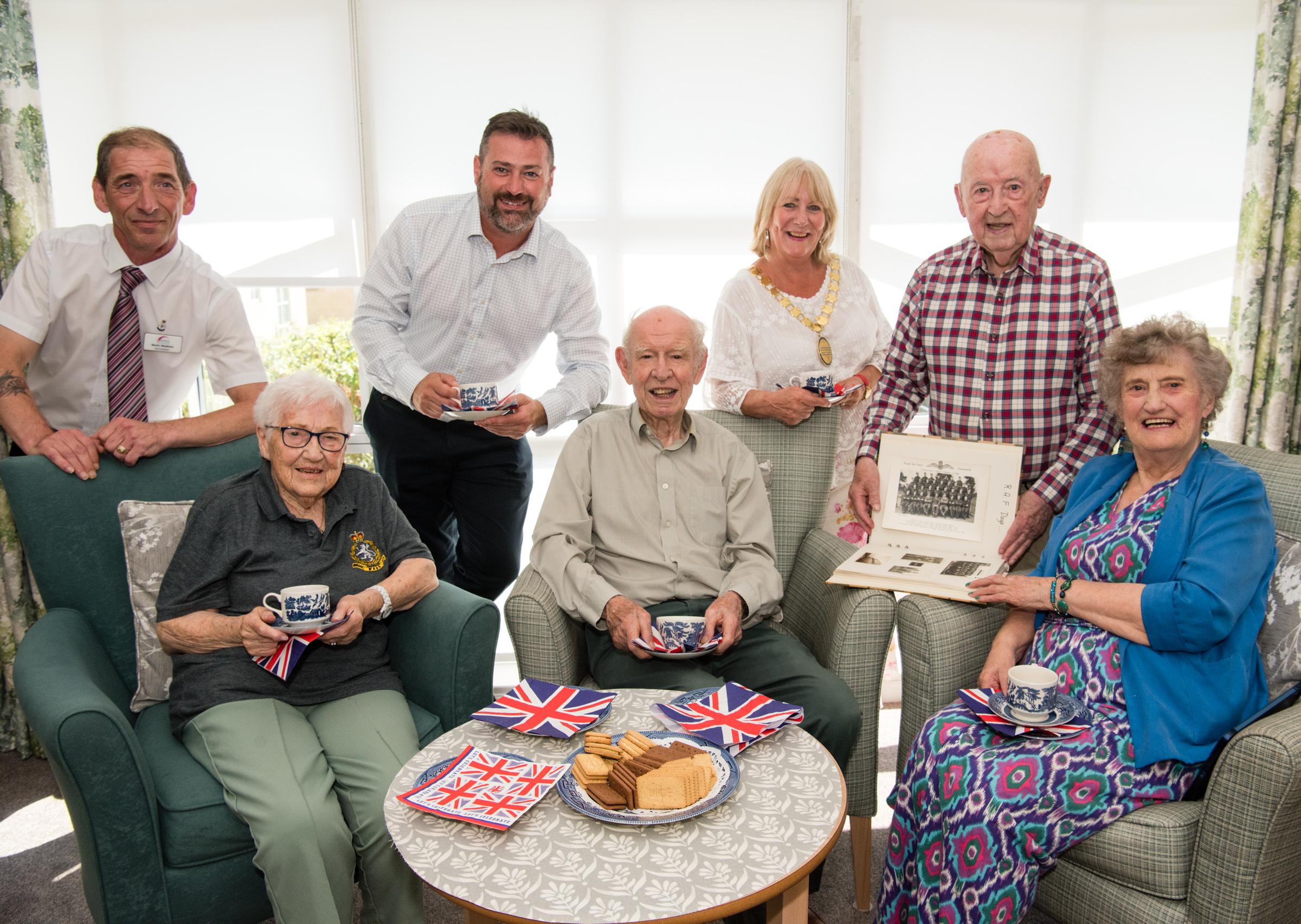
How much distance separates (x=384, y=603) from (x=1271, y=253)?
11.3ft

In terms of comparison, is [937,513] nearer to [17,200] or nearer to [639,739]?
[639,739]

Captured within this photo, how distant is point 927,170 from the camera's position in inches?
144

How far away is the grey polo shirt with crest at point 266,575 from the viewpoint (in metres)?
1.93

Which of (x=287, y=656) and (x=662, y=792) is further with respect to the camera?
(x=287, y=656)

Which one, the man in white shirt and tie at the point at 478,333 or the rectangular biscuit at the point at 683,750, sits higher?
the man in white shirt and tie at the point at 478,333

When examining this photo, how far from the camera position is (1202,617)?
68.2 inches

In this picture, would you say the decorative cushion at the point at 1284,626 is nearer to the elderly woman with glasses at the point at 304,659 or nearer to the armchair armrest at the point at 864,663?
the armchair armrest at the point at 864,663

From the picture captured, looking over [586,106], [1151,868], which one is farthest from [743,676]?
[586,106]

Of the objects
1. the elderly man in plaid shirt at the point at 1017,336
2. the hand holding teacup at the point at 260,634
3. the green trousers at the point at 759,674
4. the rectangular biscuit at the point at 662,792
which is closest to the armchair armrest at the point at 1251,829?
the green trousers at the point at 759,674

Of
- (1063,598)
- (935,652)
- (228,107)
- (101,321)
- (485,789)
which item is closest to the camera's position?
(485,789)

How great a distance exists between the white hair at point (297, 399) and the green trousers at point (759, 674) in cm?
82

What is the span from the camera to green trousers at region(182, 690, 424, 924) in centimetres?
169

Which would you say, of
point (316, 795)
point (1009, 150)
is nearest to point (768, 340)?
point (1009, 150)

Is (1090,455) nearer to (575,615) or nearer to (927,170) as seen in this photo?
(575,615)
